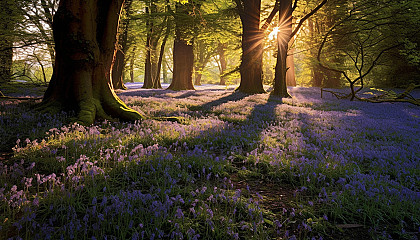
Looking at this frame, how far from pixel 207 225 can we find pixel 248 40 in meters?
16.6

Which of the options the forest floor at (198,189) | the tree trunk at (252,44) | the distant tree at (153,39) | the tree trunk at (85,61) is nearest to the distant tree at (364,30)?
the tree trunk at (252,44)

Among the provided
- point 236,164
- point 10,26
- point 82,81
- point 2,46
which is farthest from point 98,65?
point 10,26

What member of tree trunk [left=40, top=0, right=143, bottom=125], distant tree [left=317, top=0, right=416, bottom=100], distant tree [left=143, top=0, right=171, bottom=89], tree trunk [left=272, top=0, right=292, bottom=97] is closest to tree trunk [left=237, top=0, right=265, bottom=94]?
tree trunk [left=272, top=0, right=292, bottom=97]

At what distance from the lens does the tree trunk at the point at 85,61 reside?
5492 millimetres

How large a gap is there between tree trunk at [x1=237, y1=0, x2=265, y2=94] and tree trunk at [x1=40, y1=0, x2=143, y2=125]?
38.4 feet

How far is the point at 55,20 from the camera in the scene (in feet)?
18.4

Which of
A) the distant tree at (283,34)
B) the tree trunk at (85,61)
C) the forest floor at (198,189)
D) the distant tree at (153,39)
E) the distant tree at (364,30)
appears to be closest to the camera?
the forest floor at (198,189)

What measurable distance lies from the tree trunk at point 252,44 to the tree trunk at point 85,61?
1170 centimetres

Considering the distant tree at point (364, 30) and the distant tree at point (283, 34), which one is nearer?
the distant tree at point (364, 30)

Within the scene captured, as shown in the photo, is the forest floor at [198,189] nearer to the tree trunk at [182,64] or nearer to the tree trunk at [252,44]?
the tree trunk at [252,44]

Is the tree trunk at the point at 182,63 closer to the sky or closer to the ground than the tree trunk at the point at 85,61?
closer to the sky

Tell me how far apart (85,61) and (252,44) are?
13424mm

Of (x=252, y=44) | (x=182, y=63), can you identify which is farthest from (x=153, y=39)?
(x=252, y=44)

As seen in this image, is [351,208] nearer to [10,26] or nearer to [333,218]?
[333,218]
